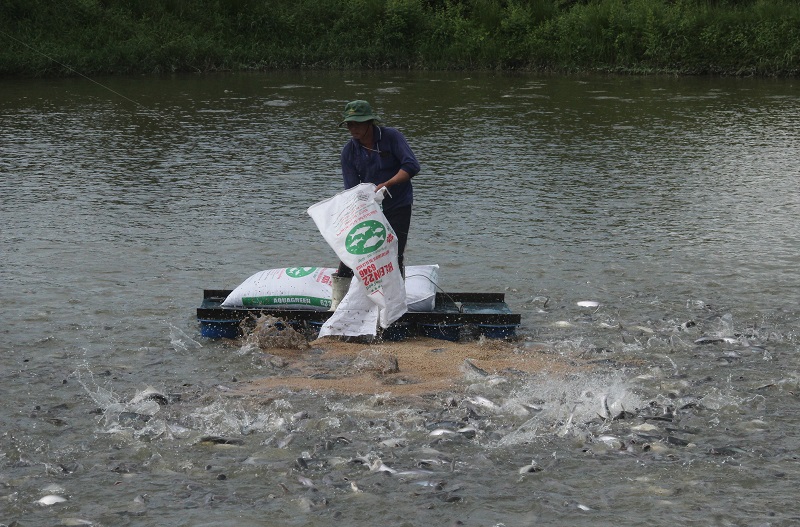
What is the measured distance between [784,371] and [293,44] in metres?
30.5

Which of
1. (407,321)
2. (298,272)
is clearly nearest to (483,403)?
(407,321)

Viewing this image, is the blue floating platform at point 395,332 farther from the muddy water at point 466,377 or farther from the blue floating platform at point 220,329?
the blue floating platform at point 220,329

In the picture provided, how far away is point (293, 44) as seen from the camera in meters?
35.8

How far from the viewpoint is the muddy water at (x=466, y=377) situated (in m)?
5.39

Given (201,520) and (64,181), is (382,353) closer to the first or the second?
(201,520)

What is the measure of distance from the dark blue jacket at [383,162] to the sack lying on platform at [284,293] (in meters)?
0.82

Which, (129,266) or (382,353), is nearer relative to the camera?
(382,353)

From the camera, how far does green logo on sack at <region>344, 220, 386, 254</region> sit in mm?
7582

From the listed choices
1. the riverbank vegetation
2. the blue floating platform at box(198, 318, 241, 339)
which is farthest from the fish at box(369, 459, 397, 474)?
the riverbank vegetation

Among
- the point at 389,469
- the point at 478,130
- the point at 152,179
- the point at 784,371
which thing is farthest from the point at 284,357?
the point at 478,130

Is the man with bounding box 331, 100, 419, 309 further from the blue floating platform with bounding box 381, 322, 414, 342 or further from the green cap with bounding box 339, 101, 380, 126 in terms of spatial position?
the blue floating platform with bounding box 381, 322, 414, 342

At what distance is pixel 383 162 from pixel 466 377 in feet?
6.12

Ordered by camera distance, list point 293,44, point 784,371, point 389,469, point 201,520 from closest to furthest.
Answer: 1. point 201,520
2. point 389,469
3. point 784,371
4. point 293,44

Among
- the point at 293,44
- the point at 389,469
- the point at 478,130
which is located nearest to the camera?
the point at 389,469
